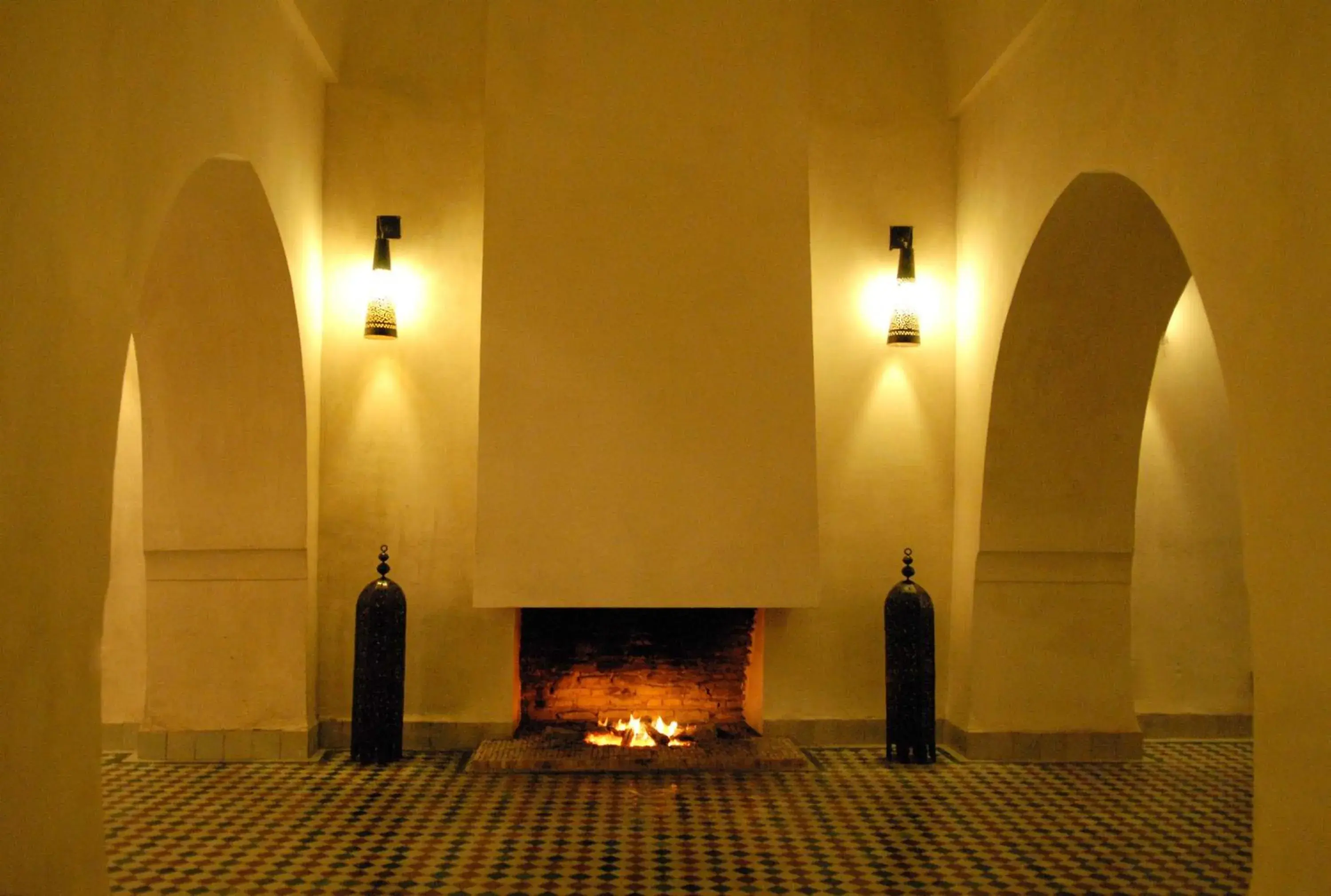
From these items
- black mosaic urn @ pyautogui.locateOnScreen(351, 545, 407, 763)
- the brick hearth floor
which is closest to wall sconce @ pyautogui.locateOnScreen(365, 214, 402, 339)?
black mosaic urn @ pyautogui.locateOnScreen(351, 545, 407, 763)

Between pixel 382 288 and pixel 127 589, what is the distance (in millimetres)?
2506

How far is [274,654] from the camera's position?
695 cm

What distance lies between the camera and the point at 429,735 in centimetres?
725

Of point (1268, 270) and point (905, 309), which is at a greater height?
point (905, 309)

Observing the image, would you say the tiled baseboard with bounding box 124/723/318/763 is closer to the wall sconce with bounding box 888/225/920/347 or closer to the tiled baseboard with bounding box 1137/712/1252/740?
the wall sconce with bounding box 888/225/920/347

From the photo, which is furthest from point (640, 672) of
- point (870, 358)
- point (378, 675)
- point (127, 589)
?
point (127, 589)

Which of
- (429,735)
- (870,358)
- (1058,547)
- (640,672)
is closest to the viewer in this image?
→ (1058,547)

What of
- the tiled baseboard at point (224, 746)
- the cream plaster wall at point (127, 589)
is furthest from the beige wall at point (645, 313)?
the cream plaster wall at point (127, 589)

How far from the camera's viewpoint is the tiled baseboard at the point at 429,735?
7246 mm

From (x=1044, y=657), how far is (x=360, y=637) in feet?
13.6

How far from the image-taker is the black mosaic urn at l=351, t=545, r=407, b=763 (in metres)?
6.86

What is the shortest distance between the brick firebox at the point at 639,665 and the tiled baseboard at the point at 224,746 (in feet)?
4.80

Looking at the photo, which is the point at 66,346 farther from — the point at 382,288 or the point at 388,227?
the point at 388,227

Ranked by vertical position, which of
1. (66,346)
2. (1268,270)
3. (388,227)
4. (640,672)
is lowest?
(640,672)
